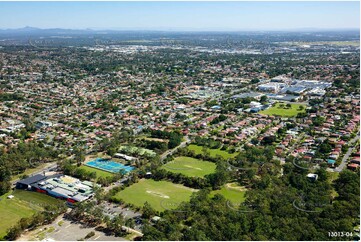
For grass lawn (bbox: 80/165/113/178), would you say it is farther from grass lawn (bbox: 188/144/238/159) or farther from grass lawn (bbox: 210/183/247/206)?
grass lawn (bbox: 210/183/247/206)

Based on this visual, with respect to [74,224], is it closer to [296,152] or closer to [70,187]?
[70,187]

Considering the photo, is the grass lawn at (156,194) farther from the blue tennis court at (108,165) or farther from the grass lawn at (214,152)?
the grass lawn at (214,152)

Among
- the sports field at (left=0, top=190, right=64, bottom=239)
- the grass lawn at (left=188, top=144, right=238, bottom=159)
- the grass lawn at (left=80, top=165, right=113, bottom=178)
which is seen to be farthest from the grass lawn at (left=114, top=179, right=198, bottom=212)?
the grass lawn at (left=188, top=144, right=238, bottom=159)

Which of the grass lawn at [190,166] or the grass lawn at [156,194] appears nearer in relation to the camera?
the grass lawn at [156,194]

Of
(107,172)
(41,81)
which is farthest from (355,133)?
(41,81)

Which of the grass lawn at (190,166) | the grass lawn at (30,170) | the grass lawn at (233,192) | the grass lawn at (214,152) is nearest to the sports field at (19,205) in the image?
the grass lawn at (30,170)

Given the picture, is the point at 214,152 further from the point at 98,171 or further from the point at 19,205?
the point at 19,205

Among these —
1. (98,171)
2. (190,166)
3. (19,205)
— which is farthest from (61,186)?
(190,166)
